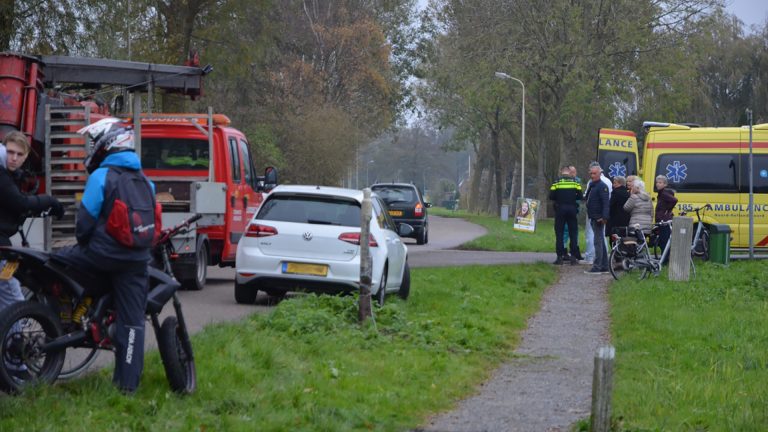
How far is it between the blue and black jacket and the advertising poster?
37844 mm

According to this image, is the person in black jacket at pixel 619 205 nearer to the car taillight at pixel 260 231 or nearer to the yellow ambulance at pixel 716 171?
the yellow ambulance at pixel 716 171

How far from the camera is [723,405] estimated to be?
8.27 meters

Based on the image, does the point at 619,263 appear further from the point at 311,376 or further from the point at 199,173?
the point at 311,376

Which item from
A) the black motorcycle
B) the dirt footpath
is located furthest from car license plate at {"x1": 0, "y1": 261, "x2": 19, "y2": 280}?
the dirt footpath

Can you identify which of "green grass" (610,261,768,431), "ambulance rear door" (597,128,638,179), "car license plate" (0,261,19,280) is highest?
"ambulance rear door" (597,128,638,179)

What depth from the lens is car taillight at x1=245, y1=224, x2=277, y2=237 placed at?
14.1 m

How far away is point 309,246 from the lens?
1400cm

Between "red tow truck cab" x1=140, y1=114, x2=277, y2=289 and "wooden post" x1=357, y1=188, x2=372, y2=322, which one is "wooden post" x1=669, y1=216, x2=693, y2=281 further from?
"wooden post" x1=357, y1=188, x2=372, y2=322

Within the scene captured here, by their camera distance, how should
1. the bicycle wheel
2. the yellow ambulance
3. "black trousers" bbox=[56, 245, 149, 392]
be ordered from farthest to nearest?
the yellow ambulance < the bicycle wheel < "black trousers" bbox=[56, 245, 149, 392]

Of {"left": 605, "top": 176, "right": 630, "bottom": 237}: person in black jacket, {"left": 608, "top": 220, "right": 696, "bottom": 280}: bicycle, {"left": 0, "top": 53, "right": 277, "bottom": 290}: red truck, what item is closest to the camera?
{"left": 0, "top": 53, "right": 277, "bottom": 290}: red truck


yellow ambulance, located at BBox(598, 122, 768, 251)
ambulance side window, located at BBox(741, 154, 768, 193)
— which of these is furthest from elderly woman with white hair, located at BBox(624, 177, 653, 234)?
ambulance side window, located at BBox(741, 154, 768, 193)

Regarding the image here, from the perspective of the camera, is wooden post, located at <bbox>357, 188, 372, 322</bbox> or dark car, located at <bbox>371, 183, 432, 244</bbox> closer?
wooden post, located at <bbox>357, 188, 372, 322</bbox>

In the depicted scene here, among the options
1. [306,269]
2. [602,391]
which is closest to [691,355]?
[602,391]

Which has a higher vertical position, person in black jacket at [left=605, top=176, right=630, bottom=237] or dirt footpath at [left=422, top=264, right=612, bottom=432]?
person in black jacket at [left=605, top=176, right=630, bottom=237]
